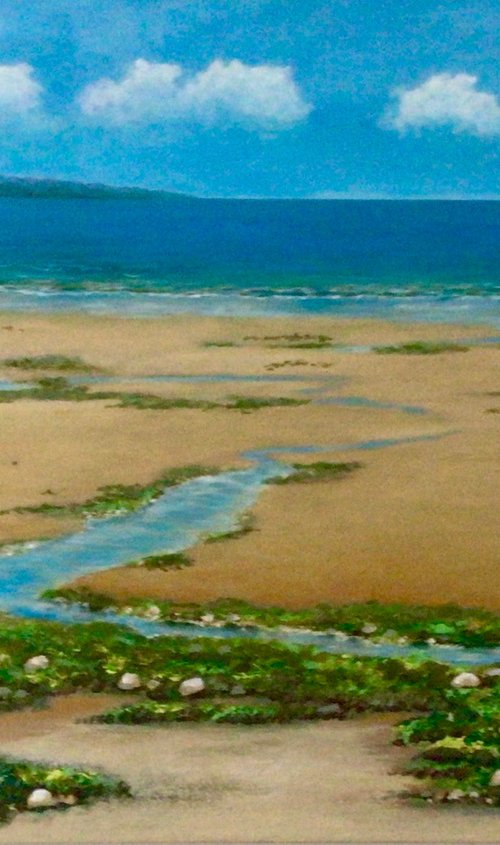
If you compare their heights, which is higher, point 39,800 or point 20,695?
point 20,695

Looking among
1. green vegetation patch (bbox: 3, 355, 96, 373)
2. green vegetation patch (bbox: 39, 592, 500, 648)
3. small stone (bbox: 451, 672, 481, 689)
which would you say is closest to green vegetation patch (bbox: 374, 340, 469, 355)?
green vegetation patch (bbox: 3, 355, 96, 373)

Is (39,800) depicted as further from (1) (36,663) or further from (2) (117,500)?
(2) (117,500)

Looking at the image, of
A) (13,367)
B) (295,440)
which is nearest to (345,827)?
(295,440)

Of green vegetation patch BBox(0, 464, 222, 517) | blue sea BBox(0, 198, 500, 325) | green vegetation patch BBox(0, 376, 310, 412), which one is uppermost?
blue sea BBox(0, 198, 500, 325)

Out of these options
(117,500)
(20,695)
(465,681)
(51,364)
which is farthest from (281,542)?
(51,364)

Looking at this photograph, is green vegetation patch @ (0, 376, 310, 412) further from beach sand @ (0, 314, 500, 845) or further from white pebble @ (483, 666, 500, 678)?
white pebble @ (483, 666, 500, 678)

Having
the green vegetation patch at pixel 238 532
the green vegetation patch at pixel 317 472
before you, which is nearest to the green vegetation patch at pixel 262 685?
the green vegetation patch at pixel 238 532
